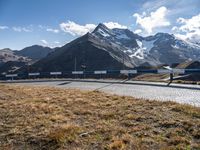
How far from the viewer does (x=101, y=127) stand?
906 cm

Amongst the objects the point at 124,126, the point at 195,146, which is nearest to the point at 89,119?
the point at 124,126

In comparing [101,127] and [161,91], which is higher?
[161,91]

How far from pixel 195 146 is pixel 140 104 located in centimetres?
573

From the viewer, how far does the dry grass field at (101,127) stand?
25.1 feet

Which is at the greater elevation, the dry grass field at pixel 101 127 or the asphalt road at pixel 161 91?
the asphalt road at pixel 161 91

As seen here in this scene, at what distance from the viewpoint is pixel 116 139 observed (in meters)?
7.81

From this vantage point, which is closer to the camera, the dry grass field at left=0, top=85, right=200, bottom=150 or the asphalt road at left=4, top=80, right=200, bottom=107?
the dry grass field at left=0, top=85, right=200, bottom=150

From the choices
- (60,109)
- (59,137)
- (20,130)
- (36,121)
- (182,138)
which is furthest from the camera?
(60,109)

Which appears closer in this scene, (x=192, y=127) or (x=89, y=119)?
(x=192, y=127)

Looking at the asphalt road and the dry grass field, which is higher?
the asphalt road

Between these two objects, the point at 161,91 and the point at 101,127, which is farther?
the point at 161,91

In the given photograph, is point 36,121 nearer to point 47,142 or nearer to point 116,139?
point 47,142

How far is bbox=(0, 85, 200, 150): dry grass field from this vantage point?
301 inches

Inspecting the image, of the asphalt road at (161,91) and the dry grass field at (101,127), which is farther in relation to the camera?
the asphalt road at (161,91)
